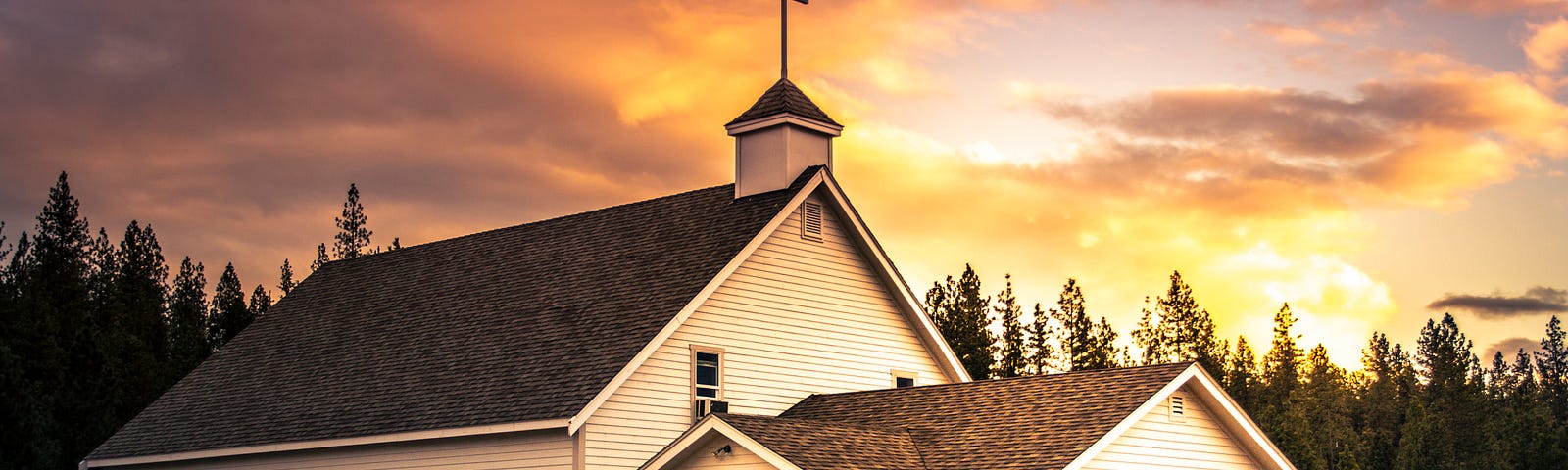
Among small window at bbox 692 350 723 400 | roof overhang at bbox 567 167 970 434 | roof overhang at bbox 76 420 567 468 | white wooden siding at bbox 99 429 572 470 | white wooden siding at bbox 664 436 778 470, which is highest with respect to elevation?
roof overhang at bbox 567 167 970 434

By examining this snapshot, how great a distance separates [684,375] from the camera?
2731cm

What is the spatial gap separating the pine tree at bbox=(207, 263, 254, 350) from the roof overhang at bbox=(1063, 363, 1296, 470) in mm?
37125

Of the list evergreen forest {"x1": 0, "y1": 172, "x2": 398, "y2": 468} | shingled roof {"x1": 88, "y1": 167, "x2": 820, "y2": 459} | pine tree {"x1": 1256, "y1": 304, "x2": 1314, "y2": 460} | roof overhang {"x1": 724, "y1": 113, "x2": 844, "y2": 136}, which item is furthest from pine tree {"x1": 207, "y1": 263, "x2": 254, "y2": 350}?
pine tree {"x1": 1256, "y1": 304, "x2": 1314, "y2": 460}

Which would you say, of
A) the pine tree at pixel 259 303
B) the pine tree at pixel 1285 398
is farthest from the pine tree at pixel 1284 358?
the pine tree at pixel 259 303

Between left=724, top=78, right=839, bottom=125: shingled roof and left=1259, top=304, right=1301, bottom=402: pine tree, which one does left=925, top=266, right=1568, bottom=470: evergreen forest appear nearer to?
left=1259, top=304, right=1301, bottom=402: pine tree

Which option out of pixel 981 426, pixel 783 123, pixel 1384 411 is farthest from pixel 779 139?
pixel 1384 411

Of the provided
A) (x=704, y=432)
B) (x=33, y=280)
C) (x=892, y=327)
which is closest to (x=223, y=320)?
(x=33, y=280)

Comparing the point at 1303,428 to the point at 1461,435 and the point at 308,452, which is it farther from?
the point at 308,452

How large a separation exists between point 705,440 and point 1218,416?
8140 mm

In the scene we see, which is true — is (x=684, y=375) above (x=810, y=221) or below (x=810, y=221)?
below

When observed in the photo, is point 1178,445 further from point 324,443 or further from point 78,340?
point 78,340

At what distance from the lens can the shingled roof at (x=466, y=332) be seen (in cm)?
2759

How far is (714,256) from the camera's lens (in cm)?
2828

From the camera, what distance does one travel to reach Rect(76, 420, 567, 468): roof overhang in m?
25.9
